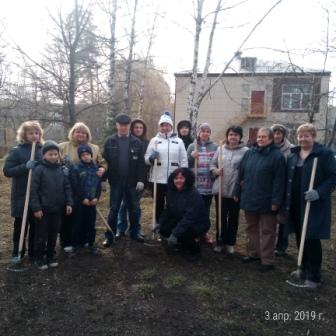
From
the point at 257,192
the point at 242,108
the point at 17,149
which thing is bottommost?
the point at 257,192

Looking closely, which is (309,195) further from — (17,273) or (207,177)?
(17,273)

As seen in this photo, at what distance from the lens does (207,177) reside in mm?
5566

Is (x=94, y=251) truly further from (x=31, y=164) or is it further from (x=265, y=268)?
(x=265, y=268)

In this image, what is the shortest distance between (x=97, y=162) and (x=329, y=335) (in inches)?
140

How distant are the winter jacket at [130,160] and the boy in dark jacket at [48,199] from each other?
0.88 meters

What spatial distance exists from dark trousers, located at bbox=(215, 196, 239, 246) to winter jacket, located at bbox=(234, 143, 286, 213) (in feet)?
1.35

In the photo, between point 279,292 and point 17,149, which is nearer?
point 279,292

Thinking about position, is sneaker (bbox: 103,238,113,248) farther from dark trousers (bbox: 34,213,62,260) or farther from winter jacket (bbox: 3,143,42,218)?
winter jacket (bbox: 3,143,42,218)

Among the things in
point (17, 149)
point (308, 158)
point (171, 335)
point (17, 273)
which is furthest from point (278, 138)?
point (17, 273)

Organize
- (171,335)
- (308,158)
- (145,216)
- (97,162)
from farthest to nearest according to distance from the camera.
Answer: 1. (145,216)
2. (97,162)
3. (308,158)
4. (171,335)

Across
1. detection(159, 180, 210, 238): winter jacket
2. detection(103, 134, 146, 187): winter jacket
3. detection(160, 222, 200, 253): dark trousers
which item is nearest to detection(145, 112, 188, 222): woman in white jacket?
detection(103, 134, 146, 187): winter jacket

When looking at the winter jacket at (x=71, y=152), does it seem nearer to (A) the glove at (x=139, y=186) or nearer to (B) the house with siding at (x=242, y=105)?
(A) the glove at (x=139, y=186)

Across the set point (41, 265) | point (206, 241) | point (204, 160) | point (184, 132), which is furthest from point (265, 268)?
point (41, 265)

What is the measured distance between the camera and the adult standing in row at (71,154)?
16.4 ft
